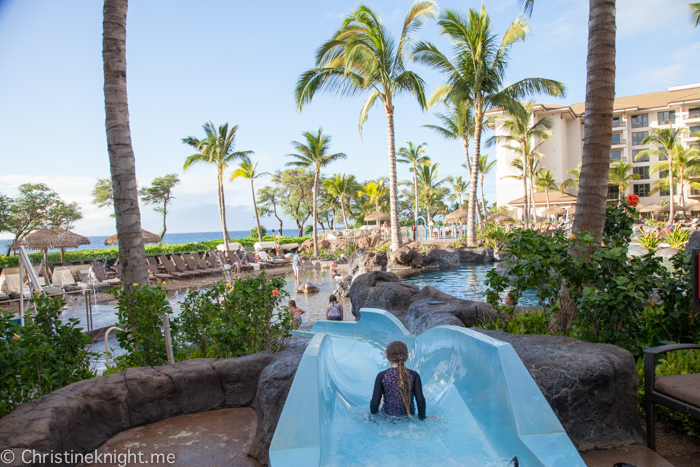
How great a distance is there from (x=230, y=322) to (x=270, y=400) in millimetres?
1430

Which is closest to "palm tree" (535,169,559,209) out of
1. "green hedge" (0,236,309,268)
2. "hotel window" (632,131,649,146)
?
"hotel window" (632,131,649,146)

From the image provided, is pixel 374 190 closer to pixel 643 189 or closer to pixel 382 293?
pixel 643 189

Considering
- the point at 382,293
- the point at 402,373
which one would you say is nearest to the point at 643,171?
the point at 382,293

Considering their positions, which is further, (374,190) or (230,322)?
(374,190)

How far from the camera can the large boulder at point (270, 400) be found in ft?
10.3

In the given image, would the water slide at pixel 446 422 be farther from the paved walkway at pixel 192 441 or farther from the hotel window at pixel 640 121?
the hotel window at pixel 640 121

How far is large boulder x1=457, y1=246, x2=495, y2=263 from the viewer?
20562mm

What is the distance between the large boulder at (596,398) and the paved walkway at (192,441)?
7.58 feet

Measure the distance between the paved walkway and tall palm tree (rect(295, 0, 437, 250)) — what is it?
1305cm

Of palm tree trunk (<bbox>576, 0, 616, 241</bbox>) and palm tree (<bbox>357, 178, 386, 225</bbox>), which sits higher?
palm tree (<bbox>357, 178, 386, 225</bbox>)

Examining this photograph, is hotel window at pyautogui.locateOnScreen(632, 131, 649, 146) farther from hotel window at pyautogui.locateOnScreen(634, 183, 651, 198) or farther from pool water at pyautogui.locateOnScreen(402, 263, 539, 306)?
pool water at pyautogui.locateOnScreen(402, 263, 539, 306)

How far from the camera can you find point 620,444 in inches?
122

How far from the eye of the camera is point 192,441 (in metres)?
3.37

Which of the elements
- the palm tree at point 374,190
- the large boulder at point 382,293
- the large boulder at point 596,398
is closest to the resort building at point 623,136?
the palm tree at point 374,190
